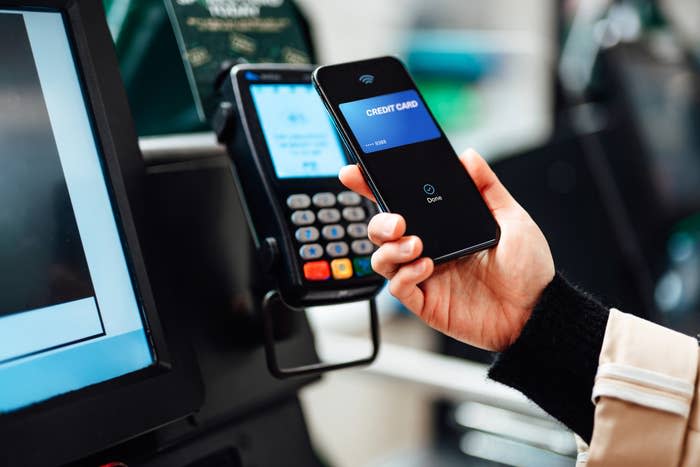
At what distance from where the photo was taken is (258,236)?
0.57 metres

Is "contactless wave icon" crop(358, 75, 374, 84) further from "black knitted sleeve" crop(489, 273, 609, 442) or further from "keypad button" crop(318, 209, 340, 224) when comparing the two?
"black knitted sleeve" crop(489, 273, 609, 442)

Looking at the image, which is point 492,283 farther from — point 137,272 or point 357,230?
point 137,272

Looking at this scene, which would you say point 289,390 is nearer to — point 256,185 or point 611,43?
→ point 256,185

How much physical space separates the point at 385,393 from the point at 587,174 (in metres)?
0.87

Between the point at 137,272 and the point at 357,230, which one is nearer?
the point at 137,272

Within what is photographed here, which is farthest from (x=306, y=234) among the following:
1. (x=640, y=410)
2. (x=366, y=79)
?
(x=640, y=410)

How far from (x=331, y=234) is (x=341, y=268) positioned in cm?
3

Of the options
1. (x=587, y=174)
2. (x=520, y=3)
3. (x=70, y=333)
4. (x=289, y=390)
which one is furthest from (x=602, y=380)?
(x=520, y=3)

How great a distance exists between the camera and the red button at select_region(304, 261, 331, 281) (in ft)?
1.80

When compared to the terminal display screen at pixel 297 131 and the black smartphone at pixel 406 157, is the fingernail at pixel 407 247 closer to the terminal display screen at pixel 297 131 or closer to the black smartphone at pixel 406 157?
the black smartphone at pixel 406 157

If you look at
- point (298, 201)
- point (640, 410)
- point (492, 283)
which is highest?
point (298, 201)

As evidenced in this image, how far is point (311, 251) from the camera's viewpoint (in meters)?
0.55

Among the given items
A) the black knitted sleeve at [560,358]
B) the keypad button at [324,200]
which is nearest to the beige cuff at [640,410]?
the black knitted sleeve at [560,358]

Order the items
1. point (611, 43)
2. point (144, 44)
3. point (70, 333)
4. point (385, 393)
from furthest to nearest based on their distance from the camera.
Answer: point (385, 393)
point (611, 43)
point (144, 44)
point (70, 333)
